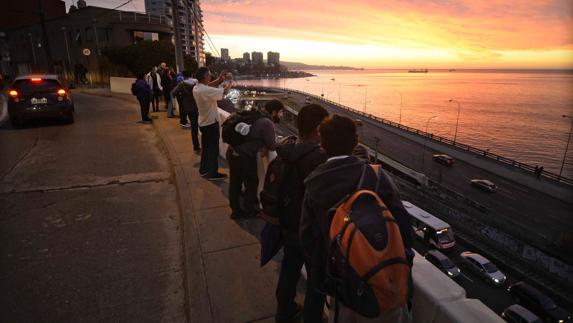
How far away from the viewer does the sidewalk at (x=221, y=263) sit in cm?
266

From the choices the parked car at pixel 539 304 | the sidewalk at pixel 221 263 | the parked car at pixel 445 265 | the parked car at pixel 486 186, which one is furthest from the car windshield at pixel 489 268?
the parked car at pixel 486 186

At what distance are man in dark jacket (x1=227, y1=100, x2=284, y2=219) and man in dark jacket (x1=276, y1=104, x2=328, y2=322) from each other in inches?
55.8

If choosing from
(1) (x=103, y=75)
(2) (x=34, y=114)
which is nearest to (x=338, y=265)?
(2) (x=34, y=114)

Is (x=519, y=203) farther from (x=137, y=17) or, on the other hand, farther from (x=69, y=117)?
(x=137, y=17)

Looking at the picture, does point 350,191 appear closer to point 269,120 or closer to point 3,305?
point 269,120

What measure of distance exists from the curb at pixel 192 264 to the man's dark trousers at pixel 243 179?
2.06 ft

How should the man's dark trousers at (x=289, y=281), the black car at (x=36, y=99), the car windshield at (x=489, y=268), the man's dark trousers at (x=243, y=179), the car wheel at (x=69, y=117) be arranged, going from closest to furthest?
1. the man's dark trousers at (x=289, y=281)
2. the man's dark trousers at (x=243, y=179)
3. the black car at (x=36, y=99)
4. the car wheel at (x=69, y=117)
5. the car windshield at (x=489, y=268)

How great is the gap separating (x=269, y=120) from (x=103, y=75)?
42.0 meters

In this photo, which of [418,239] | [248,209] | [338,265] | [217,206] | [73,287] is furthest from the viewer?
[418,239]

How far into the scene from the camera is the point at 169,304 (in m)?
2.83

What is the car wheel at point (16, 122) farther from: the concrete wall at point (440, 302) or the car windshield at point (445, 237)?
the car windshield at point (445, 237)

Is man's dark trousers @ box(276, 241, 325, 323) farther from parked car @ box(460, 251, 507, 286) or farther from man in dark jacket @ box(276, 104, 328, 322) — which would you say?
parked car @ box(460, 251, 507, 286)

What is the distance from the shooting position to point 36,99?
10148mm

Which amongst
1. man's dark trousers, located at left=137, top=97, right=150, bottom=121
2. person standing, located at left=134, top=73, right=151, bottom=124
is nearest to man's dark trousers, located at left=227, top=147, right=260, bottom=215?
person standing, located at left=134, top=73, right=151, bottom=124
